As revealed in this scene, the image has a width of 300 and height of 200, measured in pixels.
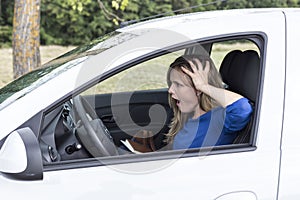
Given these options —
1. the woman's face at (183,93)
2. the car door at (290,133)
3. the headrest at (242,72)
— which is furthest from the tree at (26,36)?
the car door at (290,133)

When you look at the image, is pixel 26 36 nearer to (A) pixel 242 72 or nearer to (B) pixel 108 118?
(B) pixel 108 118

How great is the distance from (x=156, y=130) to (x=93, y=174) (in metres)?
1.06

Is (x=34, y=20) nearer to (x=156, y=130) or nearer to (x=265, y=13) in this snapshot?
(x=156, y=130)

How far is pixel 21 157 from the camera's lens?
194 cm

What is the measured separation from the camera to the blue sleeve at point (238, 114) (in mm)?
2307

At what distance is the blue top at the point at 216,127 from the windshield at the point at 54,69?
1.70 ft

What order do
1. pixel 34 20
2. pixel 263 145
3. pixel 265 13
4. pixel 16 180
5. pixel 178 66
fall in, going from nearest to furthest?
pixel 16 180, pixel 263 145, pixel 265 13, pixel 178 66, pixel 34 20

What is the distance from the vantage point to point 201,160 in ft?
6.89

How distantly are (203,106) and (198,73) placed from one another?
0.16m

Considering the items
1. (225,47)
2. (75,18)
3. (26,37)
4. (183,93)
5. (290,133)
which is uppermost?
(75,18)

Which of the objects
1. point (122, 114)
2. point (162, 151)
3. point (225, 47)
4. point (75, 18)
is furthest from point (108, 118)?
point (75, 18)

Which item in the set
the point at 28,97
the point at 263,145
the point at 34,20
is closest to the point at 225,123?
the point at 263,145

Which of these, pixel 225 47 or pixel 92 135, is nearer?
pixel 92 135

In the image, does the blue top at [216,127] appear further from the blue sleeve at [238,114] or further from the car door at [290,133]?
the car door at [290,133]
